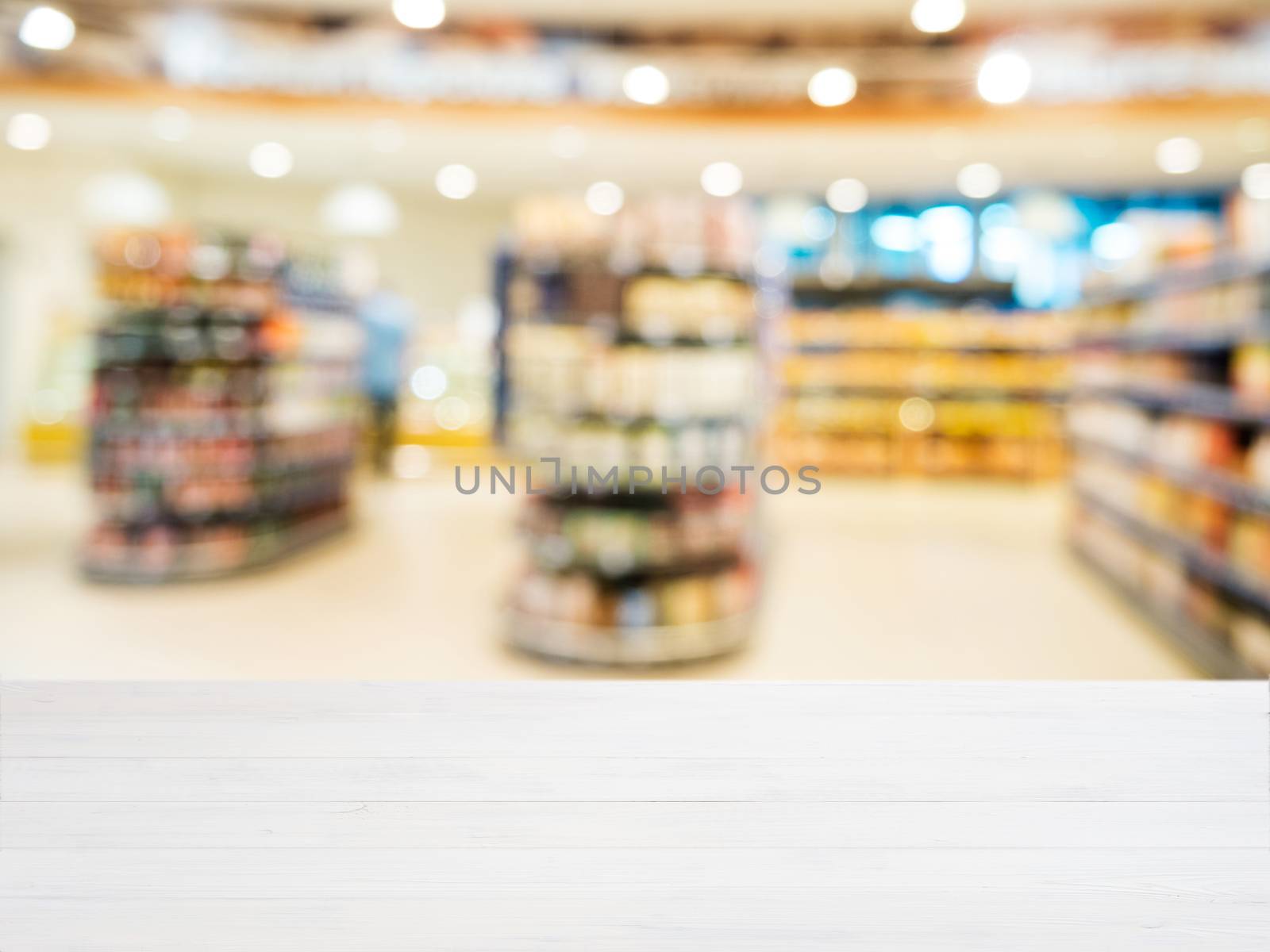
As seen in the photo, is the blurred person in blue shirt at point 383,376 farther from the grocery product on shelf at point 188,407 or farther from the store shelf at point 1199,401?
the store shelf at point 1199,401

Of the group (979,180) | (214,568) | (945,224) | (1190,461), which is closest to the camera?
(1190,461)

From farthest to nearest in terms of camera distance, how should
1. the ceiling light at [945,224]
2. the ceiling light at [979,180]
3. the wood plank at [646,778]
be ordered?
1. the ceiling light at [945,224]
2. the ceiling light at [979,180]
3. the wood plank at [646,778]

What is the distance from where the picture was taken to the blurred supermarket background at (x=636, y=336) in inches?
174

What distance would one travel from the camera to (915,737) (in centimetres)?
85

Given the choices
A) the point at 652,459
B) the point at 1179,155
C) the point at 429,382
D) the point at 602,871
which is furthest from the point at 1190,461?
the point at 429,382

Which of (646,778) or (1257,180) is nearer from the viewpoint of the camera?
(646,778)

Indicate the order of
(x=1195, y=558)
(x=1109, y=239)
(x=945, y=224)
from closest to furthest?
(x=1195, y=558) < (x=1109, y=239) < (x=945, y=224)

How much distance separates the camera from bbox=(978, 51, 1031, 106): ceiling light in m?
7.00

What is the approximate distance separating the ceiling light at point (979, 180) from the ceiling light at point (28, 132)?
366 inches

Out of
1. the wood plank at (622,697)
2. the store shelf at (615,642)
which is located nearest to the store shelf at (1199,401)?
the store shelf at (615,642)

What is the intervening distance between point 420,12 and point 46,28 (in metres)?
2.63

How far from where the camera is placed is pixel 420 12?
6.31m

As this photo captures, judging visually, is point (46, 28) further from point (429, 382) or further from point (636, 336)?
point (429, 382)

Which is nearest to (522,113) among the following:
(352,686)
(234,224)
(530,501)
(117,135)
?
(530,501)
